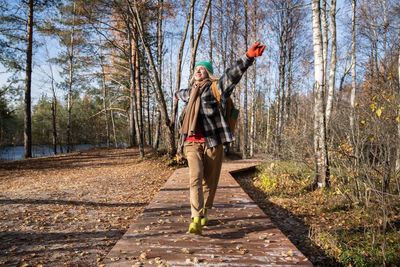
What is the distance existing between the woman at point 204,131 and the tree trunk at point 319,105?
11.5 ft

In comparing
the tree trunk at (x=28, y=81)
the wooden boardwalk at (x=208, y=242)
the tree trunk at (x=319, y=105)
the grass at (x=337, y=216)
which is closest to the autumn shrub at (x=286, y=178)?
the grass at (x=337, y=216)

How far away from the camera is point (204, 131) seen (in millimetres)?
3004

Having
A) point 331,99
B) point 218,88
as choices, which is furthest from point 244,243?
point 331,99

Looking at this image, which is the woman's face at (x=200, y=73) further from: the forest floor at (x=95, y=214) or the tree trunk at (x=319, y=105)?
the tree trunk at (x=319, y=105)

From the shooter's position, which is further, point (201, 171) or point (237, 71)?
point (201, 171)

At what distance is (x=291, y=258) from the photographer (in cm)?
242

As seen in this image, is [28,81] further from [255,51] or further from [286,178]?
[255,51]

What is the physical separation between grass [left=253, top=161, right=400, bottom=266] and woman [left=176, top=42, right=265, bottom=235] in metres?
1.99

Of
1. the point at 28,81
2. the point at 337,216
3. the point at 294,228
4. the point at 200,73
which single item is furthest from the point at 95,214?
the point at 28,81

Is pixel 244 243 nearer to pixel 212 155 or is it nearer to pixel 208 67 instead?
pixel 212 155

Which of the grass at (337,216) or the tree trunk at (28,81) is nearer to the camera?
the grass at (337,216)

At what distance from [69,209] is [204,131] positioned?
370cm

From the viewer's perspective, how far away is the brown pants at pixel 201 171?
292cm

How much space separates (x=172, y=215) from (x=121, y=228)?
991mm
